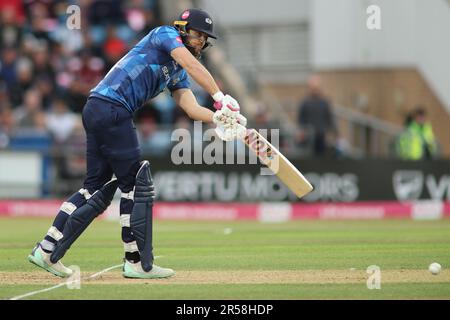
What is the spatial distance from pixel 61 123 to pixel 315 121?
15.8 ft

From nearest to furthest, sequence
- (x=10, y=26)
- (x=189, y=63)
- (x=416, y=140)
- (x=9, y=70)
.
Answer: (x=189, y=63) < (x=416, y=140) < (x=9, y=70) < (x=10, y=26)

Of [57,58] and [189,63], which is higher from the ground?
[57,58]

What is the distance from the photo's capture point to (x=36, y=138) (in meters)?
17.8

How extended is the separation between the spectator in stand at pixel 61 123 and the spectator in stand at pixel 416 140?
20.8 feet

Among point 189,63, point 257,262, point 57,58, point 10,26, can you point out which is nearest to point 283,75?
point 57,58

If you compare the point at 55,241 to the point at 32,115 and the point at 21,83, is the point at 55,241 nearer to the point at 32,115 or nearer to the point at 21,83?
the point at 32,115

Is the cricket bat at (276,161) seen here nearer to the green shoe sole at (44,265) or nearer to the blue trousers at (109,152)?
the blue trousers at (109,152)

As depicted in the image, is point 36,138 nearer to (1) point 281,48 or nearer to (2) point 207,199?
(2) point 207,199

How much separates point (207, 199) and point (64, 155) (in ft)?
9.18

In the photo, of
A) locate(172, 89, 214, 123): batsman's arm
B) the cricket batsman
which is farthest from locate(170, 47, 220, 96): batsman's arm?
locate(172, 89, 214, 123): batsman's arm

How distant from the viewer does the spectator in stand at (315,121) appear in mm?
17812

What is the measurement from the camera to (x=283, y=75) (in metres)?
21.6

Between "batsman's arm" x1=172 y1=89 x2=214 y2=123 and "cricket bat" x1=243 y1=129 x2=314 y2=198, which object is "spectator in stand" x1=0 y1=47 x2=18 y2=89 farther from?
"cricket bat" x1=243 y1=129 x2=314 y2=198

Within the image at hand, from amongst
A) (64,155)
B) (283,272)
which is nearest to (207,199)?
(64,155)
